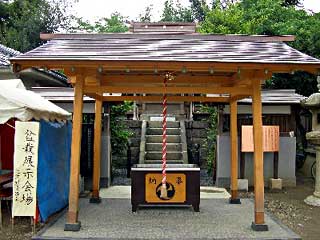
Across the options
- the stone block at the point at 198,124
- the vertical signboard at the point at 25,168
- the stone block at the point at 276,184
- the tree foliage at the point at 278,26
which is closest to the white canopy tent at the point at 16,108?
the vertical signboard at the point at 25,168

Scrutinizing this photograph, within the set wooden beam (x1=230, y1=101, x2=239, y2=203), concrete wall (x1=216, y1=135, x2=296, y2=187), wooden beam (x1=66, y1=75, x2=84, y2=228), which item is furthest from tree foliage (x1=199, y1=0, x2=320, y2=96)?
wooden beam (x1=66, y1=75, x2=84, y2=228)

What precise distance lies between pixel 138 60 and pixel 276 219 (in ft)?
15.1

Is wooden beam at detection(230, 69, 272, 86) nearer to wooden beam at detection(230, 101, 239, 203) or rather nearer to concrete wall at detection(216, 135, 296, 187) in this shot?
wooden beam at detection(230, 101, 239, 203)

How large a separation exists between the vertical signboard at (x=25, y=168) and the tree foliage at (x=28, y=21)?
2051cm

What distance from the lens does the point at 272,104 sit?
13.3m

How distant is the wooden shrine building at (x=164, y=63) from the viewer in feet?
22.7

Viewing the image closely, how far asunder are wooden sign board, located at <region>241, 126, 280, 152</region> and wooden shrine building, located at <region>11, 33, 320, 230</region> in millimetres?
3672

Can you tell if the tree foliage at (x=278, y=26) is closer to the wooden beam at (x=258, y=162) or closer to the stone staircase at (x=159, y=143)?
the stone staircase at (x=159, y=143)

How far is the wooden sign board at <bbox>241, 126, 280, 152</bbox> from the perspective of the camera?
1259 cm

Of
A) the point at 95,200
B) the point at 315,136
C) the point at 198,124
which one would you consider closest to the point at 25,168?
the point at 95,200

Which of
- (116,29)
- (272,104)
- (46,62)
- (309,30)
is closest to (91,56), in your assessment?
(46,62)

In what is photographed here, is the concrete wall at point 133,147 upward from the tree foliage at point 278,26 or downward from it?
downward

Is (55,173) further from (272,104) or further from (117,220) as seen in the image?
(272,104)

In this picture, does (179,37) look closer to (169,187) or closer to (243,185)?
(169,187)
